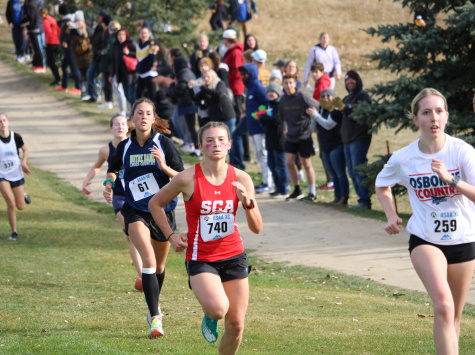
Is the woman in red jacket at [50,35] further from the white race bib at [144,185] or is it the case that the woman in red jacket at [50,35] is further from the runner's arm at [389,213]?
the runner's arm at [389,213]

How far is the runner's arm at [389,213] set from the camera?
5.57 metres

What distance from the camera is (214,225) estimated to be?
227 inches

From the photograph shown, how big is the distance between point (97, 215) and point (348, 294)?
7372mm

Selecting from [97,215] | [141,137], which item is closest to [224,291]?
[141,137]

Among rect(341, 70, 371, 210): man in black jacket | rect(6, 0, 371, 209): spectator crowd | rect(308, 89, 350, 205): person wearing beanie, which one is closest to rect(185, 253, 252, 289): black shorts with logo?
rect(341, 70, 371, 210): man in black jacket

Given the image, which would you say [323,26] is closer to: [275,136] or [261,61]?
[261,61]

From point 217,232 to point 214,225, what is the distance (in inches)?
2.5

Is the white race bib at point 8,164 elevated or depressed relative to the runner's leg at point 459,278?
depressed

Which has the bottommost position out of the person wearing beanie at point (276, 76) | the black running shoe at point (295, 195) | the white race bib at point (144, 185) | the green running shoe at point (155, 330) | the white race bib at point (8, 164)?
the black running shoe at point (295, 195)

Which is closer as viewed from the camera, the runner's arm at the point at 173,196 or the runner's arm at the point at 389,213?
the runner's arm at the point at 389,213

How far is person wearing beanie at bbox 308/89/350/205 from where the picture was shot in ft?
46.7

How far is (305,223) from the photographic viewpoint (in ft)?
43.9

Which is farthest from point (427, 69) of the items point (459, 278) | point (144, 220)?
point (459, 278)

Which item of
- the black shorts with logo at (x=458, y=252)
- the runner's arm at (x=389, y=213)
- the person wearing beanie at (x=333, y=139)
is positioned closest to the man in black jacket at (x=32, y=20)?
the person wearing beanie at (x=333, y=139)
